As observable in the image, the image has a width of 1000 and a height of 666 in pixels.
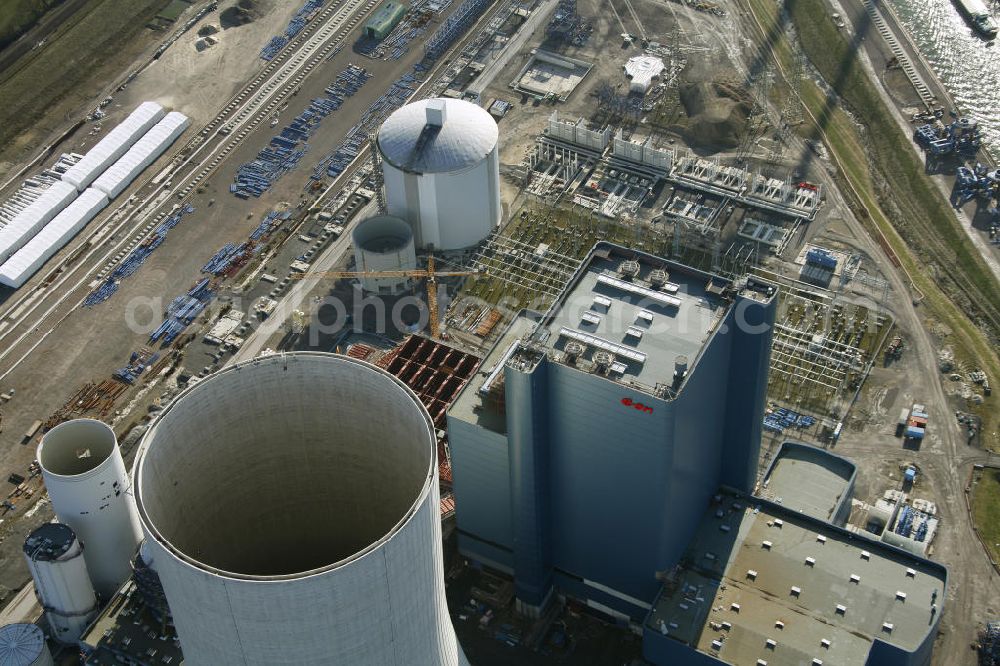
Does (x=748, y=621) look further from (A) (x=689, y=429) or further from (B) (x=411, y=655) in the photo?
(B) (x=411, y=655)

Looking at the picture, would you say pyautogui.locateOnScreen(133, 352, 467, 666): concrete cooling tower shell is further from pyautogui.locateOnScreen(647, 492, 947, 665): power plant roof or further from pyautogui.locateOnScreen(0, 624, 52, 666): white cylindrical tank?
pyautogui.locateOnScreen(0, 624, 52, 666): white cylindrical tank

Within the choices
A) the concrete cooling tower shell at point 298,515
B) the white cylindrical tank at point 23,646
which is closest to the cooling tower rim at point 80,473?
the white cylindrical tank at point 23,646

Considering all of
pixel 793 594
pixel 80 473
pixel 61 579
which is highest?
pixel 793 594

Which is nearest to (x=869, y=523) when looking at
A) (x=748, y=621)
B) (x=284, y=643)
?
(x=748, y=621)

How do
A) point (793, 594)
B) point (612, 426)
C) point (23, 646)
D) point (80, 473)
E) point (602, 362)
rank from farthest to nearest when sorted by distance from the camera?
point (80, 473), point (23, 646), point (793, 594), point (612, 426), point (602, 362)

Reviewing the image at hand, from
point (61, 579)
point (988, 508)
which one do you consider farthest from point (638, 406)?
point (61, 579)

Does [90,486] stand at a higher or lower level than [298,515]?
lower

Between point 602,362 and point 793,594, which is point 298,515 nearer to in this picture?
point 602,362
